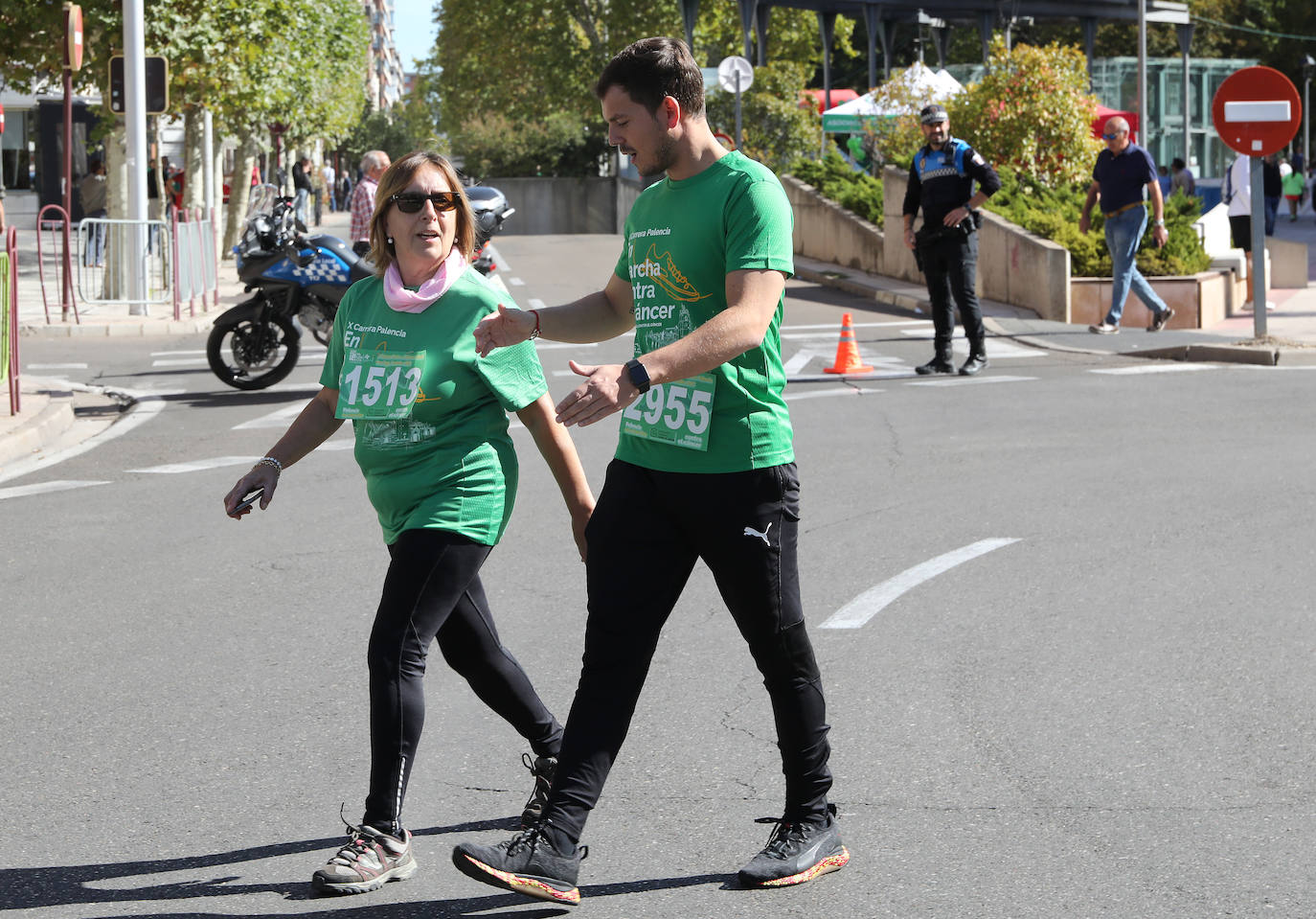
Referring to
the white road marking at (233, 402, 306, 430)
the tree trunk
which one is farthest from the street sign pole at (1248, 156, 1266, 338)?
the tree trunk

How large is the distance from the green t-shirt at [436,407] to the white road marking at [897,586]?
2.51 m

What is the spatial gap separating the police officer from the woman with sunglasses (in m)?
9.27

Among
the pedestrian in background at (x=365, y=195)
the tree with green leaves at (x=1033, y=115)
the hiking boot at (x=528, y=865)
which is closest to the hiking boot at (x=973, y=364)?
the pedestrian in background at (x=365, y=195)

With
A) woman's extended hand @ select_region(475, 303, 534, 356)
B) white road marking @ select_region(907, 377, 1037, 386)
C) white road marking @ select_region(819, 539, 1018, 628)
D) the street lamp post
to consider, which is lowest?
white road marking @ select_region(819, 539, 1018, 628)

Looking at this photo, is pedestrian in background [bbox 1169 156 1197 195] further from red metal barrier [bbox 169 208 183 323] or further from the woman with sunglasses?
the woman with sunglasses

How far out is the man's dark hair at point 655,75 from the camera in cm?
362

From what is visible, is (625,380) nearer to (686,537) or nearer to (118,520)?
(686,537)

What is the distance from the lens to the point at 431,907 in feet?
12.4

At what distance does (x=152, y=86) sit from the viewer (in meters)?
20.9

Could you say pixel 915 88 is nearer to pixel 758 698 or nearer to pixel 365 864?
pixel 758 698

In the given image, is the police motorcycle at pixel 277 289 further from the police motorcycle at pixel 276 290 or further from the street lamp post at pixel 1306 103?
the street lamp post at pixel 1306 103

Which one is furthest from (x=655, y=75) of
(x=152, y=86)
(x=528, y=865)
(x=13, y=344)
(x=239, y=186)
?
(x=239, y=186)

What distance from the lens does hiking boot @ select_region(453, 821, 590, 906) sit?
11.8ft

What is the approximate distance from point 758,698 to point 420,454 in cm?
178
